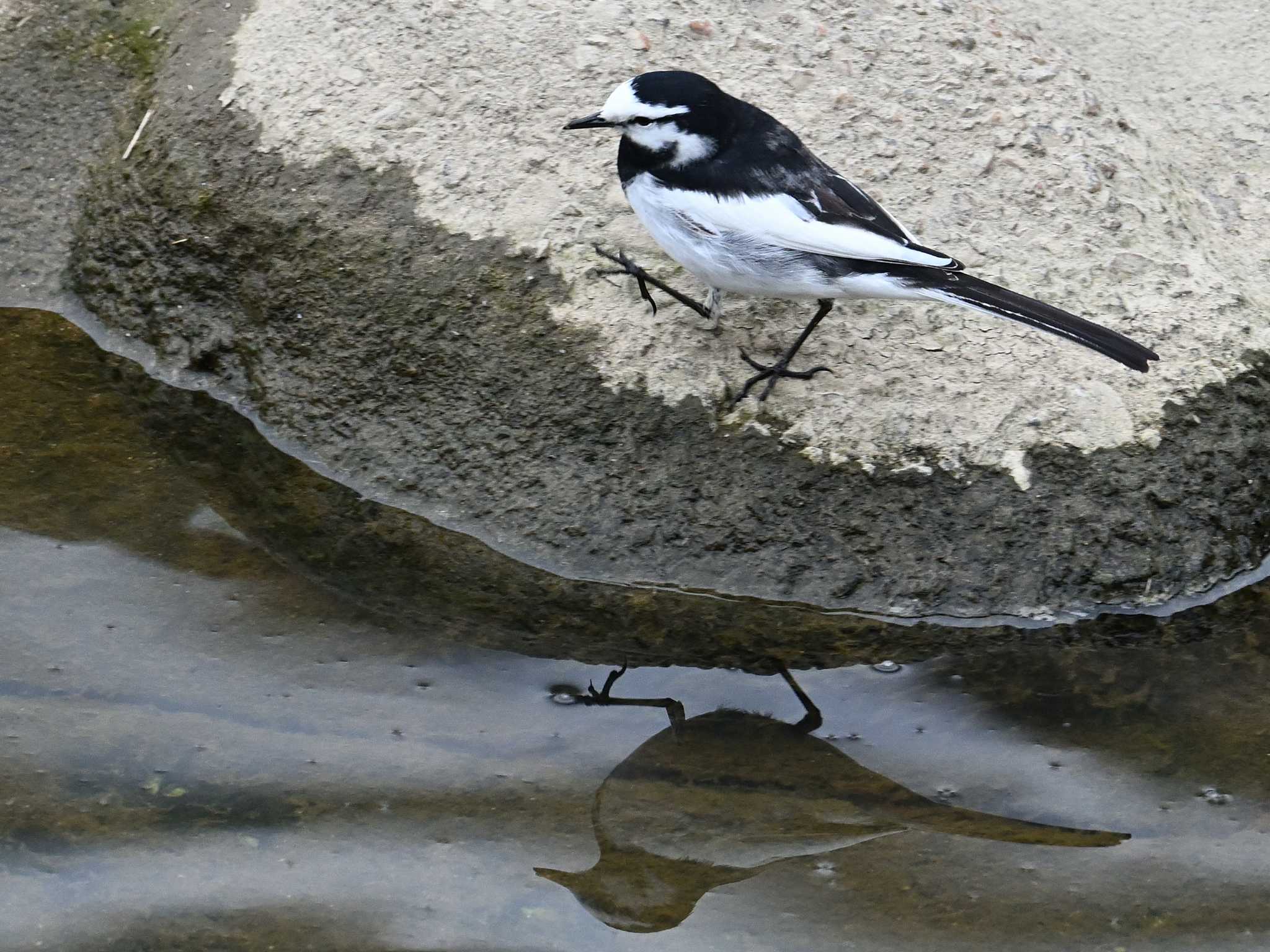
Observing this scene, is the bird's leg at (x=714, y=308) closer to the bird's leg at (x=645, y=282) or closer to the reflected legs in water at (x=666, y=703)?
the bird's leg at (x=645, y=282)

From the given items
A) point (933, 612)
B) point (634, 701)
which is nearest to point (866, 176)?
point (933, 612)

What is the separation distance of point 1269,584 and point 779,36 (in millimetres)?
2696

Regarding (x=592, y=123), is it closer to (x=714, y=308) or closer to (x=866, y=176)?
(x=714, y=308)

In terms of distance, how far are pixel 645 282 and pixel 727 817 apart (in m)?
1.91

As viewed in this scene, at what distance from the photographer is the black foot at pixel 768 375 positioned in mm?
4539

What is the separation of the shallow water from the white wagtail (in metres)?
1.00

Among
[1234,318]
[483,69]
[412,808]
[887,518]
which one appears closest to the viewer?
[412,808]

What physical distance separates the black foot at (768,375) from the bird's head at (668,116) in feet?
2.27

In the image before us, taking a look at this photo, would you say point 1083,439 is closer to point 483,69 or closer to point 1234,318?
point 1234,318

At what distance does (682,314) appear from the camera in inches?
187

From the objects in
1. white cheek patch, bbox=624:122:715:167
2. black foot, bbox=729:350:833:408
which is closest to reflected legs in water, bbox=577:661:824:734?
black foot, bbox=729:350:833:408

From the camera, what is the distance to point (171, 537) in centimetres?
450

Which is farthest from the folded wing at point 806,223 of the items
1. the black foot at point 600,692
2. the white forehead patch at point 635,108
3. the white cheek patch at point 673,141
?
the black foot at point 600,692

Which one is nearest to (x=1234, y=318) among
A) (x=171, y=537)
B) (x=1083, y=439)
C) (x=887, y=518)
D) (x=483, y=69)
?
(x=1083, y=439)
